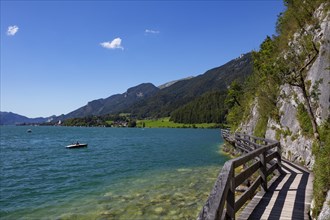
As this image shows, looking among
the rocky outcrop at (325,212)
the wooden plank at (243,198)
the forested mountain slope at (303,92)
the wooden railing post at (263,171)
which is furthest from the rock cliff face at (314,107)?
the rocky outcrop at (325,212)

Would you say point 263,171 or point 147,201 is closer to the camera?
point 263,171

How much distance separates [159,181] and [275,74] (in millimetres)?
12704

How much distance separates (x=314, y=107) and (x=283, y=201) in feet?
34.1

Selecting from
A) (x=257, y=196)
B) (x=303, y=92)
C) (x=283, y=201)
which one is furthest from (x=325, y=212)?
(x=303, y=92)

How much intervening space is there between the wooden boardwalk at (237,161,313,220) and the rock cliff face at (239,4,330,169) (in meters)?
4.64

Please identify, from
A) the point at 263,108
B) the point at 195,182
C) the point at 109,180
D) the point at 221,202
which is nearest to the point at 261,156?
the point at 221,202

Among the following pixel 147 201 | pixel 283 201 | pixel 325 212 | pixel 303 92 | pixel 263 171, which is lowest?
pixel 147 201

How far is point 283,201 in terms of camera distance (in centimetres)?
873

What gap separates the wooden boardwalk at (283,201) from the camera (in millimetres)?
7402

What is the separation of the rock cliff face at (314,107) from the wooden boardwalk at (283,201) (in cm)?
464

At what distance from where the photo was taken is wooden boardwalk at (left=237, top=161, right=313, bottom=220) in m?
7.40

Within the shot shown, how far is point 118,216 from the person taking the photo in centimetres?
1452

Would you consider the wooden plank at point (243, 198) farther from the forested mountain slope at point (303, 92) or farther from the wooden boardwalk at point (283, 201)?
the forested mountain slope at point (303, 92)

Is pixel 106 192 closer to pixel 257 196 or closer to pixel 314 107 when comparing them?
pixel 257 196
